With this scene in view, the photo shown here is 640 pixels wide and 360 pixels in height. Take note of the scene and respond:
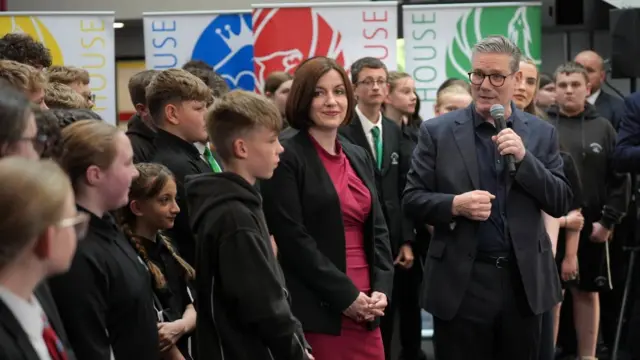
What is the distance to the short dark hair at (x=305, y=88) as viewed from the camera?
145 inches

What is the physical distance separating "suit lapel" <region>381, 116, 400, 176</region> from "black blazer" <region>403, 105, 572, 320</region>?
1.58 meters

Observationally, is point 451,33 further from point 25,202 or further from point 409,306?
point 25,202

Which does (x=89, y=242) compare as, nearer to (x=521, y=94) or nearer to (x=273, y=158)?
(x=273, y=158)

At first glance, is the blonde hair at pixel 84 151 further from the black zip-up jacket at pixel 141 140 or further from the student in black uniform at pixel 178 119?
the black zip-up jacket at pixel 141 140

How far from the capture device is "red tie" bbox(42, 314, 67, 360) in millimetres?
1929

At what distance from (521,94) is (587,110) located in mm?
1402

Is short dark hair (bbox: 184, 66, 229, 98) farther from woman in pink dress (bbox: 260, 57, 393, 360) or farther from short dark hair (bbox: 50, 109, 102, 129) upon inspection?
short dark hair (bbox: 50, 109, 102, 129)

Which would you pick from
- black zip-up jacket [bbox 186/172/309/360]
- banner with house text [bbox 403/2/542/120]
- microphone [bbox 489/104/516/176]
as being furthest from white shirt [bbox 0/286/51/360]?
banner with house text [bbox 403/2/542/120]

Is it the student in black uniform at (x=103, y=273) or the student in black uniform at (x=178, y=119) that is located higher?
the student in black uniform at (x=178, y=119)

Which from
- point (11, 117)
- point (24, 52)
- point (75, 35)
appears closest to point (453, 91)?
point (24, 52)

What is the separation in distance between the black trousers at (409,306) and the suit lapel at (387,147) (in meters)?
0.64

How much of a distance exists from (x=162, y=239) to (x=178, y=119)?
1.81 feet

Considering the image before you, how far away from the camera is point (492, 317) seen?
3.60 m

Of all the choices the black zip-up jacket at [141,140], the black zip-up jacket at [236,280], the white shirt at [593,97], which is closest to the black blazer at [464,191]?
the black zip-up jacket at [236,280]
